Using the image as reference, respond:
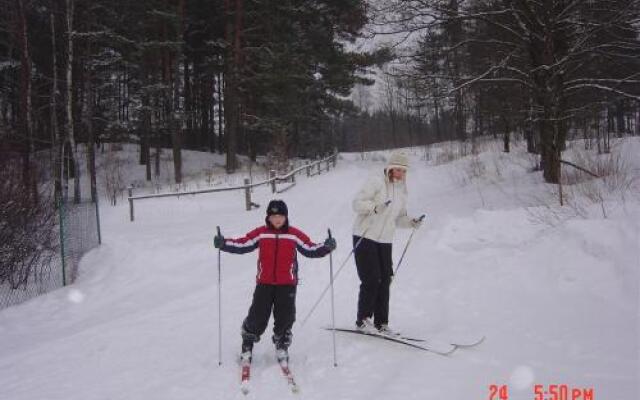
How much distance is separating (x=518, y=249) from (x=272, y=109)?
1713cm

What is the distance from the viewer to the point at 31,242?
28.2ft

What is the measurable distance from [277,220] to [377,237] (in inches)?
45.2

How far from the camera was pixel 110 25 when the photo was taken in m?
21.0

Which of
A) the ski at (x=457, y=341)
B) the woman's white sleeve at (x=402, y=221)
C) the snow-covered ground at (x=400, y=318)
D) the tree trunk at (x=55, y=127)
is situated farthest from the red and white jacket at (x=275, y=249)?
the tree trunk at (x=55, y=127)

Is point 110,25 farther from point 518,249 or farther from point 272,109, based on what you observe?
point 518,249

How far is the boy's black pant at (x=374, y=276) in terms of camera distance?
16.5 ft

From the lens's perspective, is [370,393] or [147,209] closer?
[370,393]

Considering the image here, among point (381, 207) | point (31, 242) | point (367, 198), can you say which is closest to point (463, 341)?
point (381, 207)

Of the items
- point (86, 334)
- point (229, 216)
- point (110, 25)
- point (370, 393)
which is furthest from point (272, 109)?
point (370, 393)

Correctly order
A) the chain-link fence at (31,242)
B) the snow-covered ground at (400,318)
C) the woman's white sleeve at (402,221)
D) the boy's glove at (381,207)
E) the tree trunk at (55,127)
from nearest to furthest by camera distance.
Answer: the snow-covered ground at (400,318) < the boy's glove at (381,207) < the woman's white sleeve at (402,221) < the chain-link fence at (31,242) < the tree trunk at (55,127)

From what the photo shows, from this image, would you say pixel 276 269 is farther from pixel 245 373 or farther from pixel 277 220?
pixel 245 373

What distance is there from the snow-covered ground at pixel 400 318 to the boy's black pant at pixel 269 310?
0.28 m

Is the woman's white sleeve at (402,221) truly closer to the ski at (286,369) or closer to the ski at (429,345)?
the ski at (429,345)
